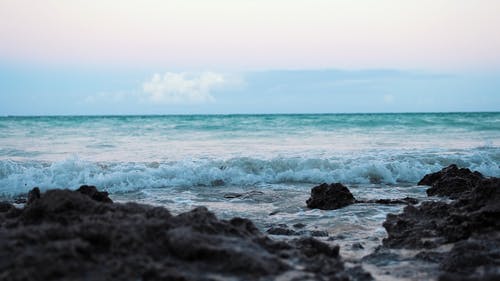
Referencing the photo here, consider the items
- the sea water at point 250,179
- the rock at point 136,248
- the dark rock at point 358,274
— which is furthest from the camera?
the sea water at point 250,179

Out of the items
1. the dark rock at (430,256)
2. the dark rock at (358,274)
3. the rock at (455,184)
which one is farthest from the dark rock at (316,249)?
the rock at (455,184)

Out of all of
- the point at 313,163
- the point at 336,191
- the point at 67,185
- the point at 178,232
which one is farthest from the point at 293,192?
the point at 178,232

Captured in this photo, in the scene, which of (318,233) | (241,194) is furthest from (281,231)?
(241,194)

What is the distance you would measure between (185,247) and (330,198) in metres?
4.20

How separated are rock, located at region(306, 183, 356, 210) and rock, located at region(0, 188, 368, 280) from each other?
10.1ft

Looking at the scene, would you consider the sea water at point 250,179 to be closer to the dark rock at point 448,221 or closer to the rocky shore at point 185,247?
the dark rock at point 448,221

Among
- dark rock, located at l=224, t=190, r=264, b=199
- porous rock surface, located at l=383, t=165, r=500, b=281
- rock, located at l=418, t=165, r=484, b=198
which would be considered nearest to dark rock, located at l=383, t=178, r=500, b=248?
porous rock surface, located at l=383, t=165, r=500, b=281

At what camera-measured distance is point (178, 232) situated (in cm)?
320

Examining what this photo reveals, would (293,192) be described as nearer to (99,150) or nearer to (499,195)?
(499,195)

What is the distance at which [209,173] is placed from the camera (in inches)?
432

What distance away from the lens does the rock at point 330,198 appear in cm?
694

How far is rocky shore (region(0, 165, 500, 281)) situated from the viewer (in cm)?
278

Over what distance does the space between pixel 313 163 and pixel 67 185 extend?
17.9 ft

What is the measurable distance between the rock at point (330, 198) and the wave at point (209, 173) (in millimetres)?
3783
